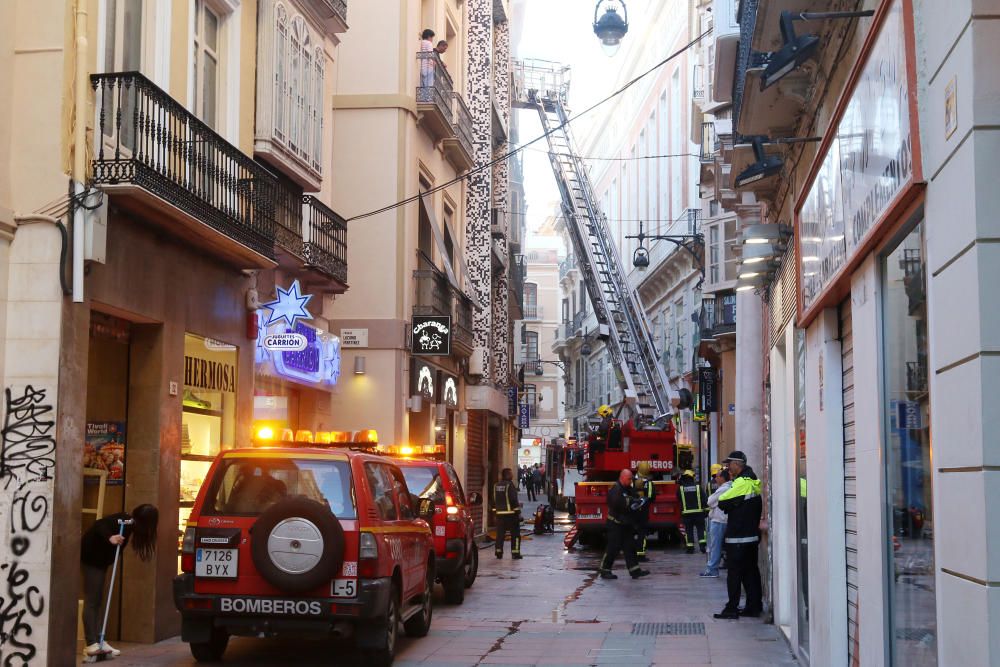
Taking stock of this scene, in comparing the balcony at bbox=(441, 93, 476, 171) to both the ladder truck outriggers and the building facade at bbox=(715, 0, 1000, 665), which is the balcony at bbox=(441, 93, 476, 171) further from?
the building facade at bbox=(715, 0, 1000, 665)

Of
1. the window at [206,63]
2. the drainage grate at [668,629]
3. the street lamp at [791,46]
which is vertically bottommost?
the drainage grate at [668,629]

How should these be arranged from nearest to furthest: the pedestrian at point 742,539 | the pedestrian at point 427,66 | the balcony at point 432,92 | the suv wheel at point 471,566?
1. the pedestrian at point 742,539
2. the suv wheel at point 471,566
3. the balcony at point 432,92
4. the pedestrian at point 427,66

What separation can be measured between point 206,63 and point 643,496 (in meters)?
13.8

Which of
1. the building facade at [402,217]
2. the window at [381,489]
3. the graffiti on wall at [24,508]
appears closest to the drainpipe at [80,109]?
the graffiti on wall at [24,508]

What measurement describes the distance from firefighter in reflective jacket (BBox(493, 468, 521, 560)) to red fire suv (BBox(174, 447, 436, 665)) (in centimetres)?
1249

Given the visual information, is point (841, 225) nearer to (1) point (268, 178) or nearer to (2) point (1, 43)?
(2) point (1, 43)

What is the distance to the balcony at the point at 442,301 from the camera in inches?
953

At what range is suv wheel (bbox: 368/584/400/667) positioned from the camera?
10.9m

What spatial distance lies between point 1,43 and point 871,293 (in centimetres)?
775

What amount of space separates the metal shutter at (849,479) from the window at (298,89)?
882cm

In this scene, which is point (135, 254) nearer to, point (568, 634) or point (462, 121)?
point (568, 634)

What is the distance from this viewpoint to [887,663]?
7.25m

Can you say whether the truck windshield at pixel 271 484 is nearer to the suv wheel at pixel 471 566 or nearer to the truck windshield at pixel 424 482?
the truck windshield at pixel 424 482

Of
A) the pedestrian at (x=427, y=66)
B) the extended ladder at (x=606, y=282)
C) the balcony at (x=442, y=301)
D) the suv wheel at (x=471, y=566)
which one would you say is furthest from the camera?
the extended ladder at (x=606, y=282)
